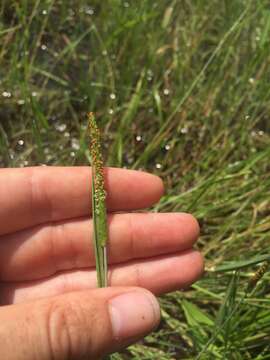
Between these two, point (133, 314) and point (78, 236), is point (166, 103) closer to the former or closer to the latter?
point (78, 236)

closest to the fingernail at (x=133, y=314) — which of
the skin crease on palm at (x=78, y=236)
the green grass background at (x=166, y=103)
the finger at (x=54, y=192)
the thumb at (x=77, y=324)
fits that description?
the thumb at (x=77, y=324)

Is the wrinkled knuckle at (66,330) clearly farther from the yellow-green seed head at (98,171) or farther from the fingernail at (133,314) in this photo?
the yellow-green seed head at (98,171)

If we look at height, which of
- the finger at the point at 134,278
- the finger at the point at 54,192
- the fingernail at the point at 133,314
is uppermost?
the finger at the point at 54,192

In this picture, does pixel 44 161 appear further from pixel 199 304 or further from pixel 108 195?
pixel 199 304

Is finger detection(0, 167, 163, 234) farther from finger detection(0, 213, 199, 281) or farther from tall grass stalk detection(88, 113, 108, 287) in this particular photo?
tall grass stalk detection(88, 113, 108, 287)

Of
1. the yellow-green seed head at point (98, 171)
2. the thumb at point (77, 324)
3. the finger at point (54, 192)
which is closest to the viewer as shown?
the thumb at point (77, 324)

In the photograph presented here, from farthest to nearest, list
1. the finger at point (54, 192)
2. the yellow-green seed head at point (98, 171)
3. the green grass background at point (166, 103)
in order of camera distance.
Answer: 1. the green grass background at point (166, 103)
2. the finger at point (54, 192)
3. the yellow-green seed head at point (98, 171)

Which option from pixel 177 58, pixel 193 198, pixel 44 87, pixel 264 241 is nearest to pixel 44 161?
pixel 44 87
